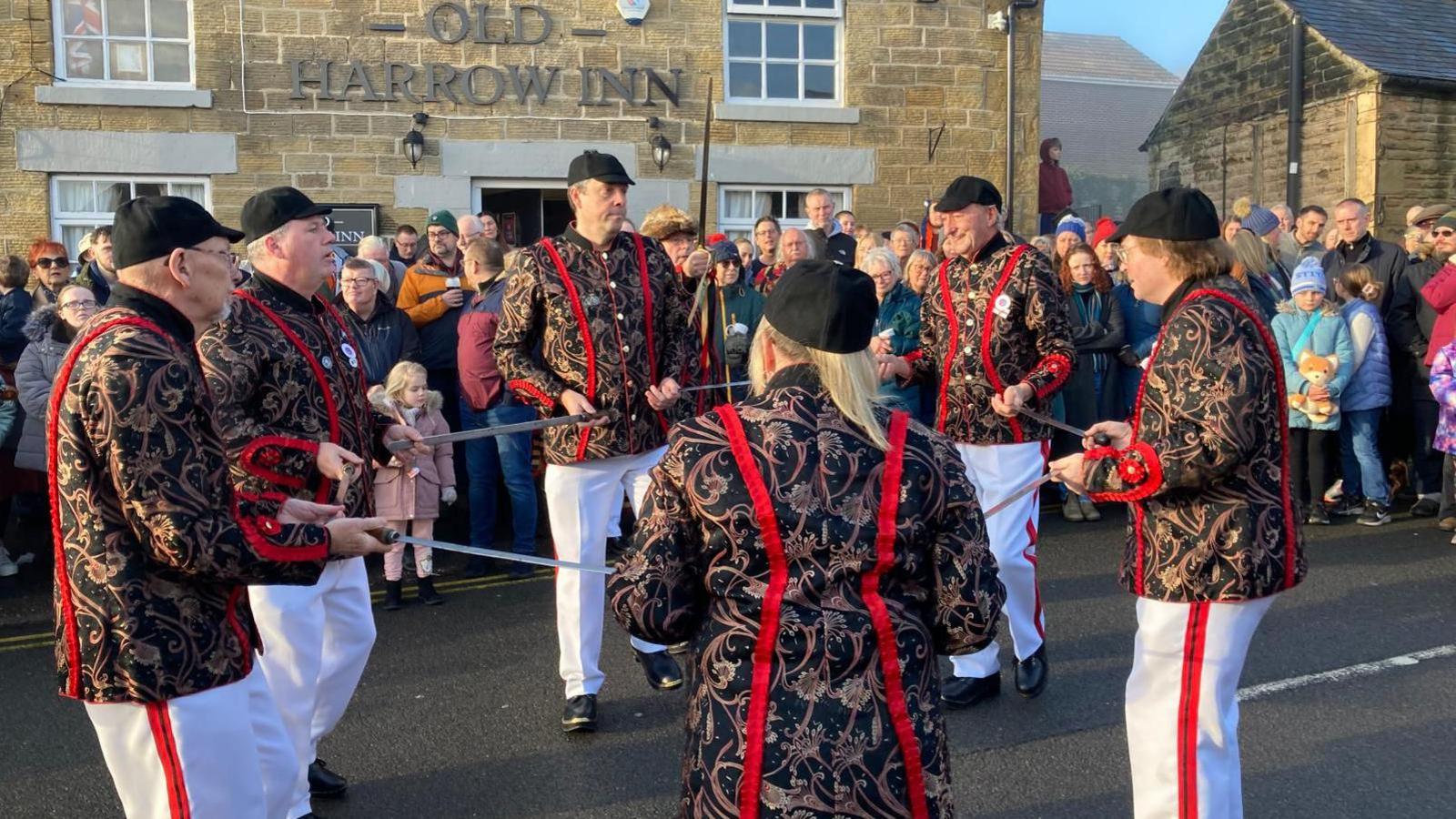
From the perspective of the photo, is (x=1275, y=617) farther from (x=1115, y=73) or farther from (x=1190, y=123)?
(x=1115, y=73)

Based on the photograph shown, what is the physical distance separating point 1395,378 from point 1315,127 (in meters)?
13.5

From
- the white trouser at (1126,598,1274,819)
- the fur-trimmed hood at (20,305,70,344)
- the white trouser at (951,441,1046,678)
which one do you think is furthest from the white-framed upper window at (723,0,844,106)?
the white trouser at (1126,598,1274,819)

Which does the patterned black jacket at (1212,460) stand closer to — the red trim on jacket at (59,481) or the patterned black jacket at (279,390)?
the patterned black jacket at (279,390)

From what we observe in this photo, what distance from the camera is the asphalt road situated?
4.68 meters

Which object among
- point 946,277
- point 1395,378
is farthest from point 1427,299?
point 946,277

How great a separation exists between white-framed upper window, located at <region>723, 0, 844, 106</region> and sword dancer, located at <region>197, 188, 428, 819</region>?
1037cm

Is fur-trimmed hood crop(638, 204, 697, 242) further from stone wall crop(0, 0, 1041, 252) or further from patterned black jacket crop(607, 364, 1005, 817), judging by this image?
stone wall crop(0, 0, 1041, 252)

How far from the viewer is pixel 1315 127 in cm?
2188

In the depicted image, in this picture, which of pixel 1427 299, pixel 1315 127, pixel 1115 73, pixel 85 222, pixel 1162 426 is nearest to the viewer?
pixel 1162 426

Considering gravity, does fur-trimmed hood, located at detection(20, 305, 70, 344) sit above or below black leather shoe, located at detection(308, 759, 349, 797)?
above

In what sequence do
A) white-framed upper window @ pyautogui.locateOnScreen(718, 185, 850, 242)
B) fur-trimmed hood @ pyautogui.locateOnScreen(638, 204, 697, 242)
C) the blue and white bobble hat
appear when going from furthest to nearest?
white-framed upper window @ pyautogui.locateOnScreen(718, 185, 850, 242)
the blue and white bobble hat
fur-trimmed hood @ pyautogui.locateOnScreen(638, 204, 697, 242)

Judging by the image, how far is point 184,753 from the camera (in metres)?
3.10

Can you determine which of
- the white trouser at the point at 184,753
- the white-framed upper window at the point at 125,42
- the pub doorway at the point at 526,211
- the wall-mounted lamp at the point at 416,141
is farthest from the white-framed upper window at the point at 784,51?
the white trouser at the point at 184,753

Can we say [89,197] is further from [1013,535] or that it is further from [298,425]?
[1013,535]
